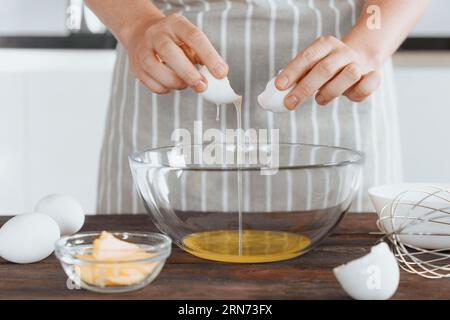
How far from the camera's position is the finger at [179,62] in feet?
3.67

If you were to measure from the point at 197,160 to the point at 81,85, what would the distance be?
4.29 ft

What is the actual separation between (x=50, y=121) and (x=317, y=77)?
4.56ft

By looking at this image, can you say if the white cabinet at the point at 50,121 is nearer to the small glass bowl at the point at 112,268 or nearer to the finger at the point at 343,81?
the finger at the point at 343,81

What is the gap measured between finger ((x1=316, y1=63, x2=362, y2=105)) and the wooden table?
28cm

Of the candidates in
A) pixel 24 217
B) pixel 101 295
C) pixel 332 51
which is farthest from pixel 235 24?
pixel 101 295

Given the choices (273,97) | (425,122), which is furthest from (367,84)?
(425,122)

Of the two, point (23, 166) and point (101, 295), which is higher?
point (23, 166)

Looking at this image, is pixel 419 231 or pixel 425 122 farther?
pixel 425 122

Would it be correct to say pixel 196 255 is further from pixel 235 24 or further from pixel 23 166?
pixel 23 166

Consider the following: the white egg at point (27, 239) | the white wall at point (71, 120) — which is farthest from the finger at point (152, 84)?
the white wall at point (71, 120)

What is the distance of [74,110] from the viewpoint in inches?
93.6

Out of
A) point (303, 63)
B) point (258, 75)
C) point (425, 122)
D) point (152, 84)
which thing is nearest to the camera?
point (303, 63)

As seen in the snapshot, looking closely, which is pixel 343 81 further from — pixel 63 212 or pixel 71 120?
pixel 71 120
